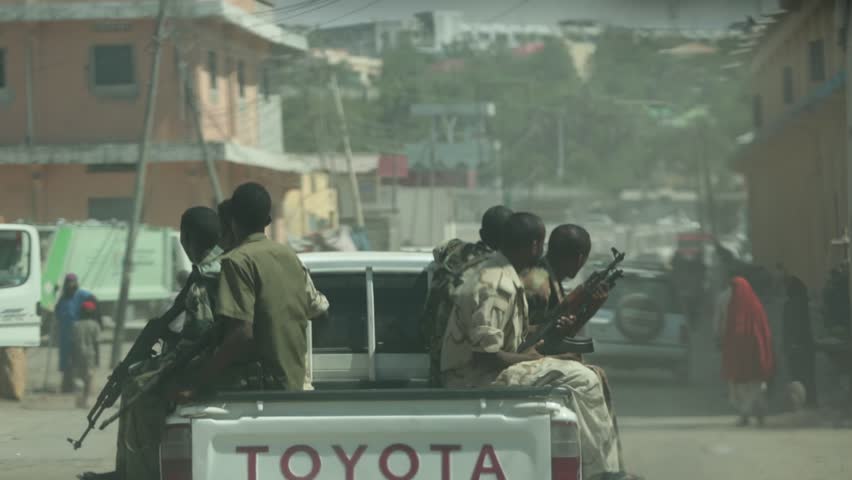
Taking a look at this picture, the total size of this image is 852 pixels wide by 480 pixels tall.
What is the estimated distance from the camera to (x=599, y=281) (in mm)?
5512

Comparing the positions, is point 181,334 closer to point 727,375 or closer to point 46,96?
point 727,375

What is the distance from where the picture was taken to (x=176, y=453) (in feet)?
15.5

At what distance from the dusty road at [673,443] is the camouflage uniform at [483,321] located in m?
5.72

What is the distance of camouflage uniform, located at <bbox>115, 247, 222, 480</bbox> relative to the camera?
5191 mm

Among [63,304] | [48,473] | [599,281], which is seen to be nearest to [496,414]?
[599,281]

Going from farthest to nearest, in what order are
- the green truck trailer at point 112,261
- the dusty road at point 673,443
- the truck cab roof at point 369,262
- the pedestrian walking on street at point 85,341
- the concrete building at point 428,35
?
the concrete building at point 428,35 < the green truck trailer at point 112,261 < the pedestrian walking on street at point 85,341 < the dusty road at point 673,443 < the truck cab roof at point 369,262

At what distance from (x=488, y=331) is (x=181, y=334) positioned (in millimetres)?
1203

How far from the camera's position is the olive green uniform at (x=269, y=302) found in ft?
16.0

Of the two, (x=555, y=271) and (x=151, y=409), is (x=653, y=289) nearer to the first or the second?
(x=555, y=271)

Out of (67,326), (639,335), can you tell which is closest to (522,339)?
(67,326)

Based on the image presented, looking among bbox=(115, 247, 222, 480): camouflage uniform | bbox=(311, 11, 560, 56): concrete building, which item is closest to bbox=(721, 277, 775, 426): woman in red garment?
bbox=(115, 247, 222, 480): camouflage uniform

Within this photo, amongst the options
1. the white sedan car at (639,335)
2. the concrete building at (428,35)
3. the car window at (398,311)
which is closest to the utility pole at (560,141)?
the concrete building at (428,35)

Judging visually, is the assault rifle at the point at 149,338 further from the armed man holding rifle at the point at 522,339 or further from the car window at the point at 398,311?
the car window at the point at 398,311

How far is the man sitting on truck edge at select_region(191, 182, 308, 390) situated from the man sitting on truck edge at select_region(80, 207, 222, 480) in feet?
0.70
